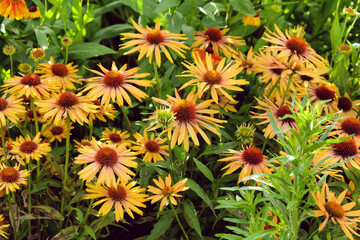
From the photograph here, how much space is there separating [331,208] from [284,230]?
0.18 m

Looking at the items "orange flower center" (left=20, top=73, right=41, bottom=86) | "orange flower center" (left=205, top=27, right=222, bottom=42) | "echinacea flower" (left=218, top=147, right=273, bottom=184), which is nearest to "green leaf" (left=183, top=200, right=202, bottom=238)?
"echinacea flower" (left=218, top=147, right=273, bottom=184)

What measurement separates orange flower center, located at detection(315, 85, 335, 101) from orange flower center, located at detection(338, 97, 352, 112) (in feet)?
0.28

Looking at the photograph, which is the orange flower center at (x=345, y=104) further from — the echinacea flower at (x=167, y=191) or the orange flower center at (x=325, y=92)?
the echinacea flower at (x=167, y=191)

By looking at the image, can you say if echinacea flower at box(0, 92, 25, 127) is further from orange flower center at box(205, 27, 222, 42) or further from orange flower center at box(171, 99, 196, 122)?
orange flower center at box(205, 27, 222, 42)

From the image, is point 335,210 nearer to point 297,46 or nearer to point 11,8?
point 297,46

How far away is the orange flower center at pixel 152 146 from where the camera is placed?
4.84 ft

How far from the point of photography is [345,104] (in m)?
1.80

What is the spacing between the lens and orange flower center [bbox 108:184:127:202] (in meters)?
1.26

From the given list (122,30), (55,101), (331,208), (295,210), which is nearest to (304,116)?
(295,210)

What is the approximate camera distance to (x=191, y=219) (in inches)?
53.3

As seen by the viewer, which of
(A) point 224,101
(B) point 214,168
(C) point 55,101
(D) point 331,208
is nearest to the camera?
(D) point 331,208

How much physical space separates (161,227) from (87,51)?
0.93 meters

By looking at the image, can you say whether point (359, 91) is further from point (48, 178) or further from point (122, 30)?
point (48, 178)

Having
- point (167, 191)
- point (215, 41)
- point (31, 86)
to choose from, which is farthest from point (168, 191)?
point (215, 41)
